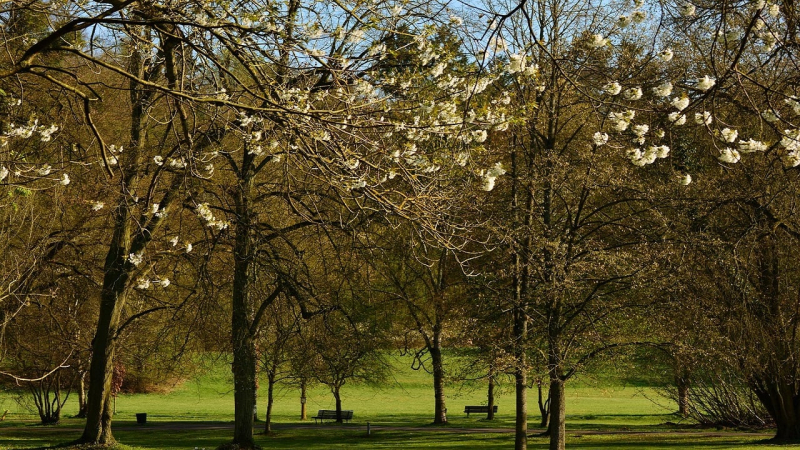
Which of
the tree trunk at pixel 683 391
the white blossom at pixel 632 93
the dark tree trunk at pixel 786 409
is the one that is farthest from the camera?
the tree trunk at pixel 683 391

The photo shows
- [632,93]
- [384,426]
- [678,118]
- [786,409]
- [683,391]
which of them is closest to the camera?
[678,118]

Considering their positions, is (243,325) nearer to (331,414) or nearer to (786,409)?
(786,409)

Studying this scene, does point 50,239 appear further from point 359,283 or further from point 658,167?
point 658,167

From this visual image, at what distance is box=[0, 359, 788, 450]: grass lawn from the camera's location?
21031mm

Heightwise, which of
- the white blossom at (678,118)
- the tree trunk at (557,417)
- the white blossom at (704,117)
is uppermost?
the white blossom at (678,118)

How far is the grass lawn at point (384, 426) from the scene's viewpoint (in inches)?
828

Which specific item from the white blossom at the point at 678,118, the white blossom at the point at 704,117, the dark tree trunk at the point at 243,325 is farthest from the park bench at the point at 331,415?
the white blossom at the point at 704,117

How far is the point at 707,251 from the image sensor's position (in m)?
14.6

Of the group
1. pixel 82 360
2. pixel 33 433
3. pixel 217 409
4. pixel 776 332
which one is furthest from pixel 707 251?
pixel 217 409

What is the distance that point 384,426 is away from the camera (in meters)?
28.8

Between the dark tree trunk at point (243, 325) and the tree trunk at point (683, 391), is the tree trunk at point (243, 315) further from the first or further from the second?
the tree trunk at point (683, 391)

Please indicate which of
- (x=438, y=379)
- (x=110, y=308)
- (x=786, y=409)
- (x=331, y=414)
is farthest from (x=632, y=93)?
(x=331, y=414)

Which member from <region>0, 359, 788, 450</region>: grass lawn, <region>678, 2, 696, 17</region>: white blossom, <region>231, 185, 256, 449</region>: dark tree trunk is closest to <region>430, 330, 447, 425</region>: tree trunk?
<region>0, 359, 788, 450</region>: grass lawn

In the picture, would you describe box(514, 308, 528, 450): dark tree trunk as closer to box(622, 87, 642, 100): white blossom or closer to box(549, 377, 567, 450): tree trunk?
box(549, 377, 567, 450): tree trunk
